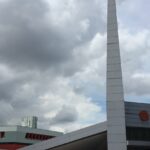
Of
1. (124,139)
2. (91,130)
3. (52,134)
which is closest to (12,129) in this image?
(52,134)

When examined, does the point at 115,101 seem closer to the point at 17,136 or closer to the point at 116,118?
the point at 116,118

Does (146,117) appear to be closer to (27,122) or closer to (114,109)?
(114,109)

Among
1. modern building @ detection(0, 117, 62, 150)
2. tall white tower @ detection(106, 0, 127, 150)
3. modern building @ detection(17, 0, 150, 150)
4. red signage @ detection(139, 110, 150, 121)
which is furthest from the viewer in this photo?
modern building @ detection(0, 117, 62, 150)

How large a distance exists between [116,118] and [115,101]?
1.99 metres

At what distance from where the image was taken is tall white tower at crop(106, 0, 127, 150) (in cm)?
5006

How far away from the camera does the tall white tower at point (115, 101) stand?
50.1 metres

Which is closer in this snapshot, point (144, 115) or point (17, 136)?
point (144, 115)

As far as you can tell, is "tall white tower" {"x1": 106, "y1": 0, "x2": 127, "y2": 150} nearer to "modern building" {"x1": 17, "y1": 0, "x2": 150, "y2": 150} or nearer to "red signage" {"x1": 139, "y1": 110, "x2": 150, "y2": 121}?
"modern building" {"x1": 17, "y1": 0, "x2": 150, "y2": 150}

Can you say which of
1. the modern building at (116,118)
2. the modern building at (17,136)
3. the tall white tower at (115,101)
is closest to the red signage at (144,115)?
the modern building at (116,118)

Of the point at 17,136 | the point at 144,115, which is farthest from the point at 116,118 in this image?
the point at 17,136

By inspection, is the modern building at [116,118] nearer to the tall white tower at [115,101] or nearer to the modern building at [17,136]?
the tall white tower at [115,101]

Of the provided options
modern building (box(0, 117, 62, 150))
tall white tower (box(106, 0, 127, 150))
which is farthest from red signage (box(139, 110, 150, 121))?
modern building (box(0, 117, 62, 150))

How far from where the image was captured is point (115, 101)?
2000 inches

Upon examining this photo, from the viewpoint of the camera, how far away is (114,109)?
50688 millimetres
